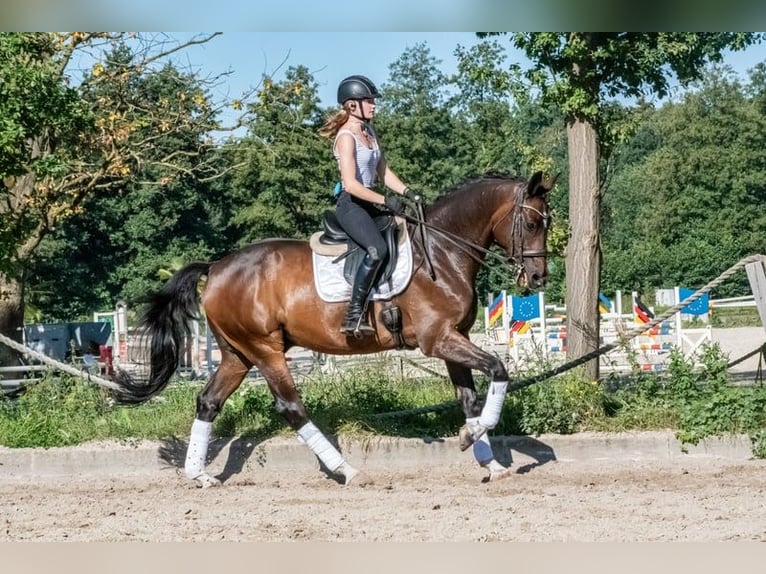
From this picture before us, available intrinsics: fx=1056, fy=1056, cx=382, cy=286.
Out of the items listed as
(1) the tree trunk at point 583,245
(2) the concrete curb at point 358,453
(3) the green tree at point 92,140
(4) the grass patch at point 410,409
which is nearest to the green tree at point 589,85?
(1) the tree trunk at point 583,245

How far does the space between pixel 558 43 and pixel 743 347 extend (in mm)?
18732

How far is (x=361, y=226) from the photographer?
28.6 ft

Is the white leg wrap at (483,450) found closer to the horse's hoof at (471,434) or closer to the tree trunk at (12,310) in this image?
the horse's hoof at (471,434)

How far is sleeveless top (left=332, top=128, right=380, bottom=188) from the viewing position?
8750 millimetres

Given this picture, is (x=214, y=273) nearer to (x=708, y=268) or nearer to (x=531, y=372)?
(x=531, y=372)

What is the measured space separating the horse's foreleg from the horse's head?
214 centimetres

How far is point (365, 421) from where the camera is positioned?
1002cm

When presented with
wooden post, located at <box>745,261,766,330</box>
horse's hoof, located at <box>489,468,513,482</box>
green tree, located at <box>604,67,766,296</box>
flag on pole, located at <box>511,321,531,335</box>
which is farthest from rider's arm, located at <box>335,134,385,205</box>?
green tree, located at <box>604,67,766,296</box>

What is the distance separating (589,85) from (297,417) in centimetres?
486

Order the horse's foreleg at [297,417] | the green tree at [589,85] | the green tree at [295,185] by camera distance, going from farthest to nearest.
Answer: the green tree at [295,185] < the green tree at [589,85] < the horse's foreleg at [297,417]

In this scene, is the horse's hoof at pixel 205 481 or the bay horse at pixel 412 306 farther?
the horse's hoof at pixel 205 481

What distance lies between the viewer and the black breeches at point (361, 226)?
8.64 meters

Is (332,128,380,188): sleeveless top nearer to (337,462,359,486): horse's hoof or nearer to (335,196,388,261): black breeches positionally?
(335,196,388,261): black breeches

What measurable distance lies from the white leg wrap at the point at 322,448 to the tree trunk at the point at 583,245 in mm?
3396
